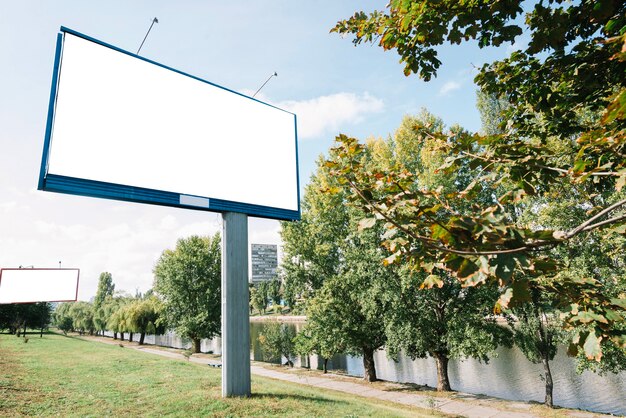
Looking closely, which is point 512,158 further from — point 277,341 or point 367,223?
point 277,341

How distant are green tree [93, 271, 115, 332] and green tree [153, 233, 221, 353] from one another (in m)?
31.3

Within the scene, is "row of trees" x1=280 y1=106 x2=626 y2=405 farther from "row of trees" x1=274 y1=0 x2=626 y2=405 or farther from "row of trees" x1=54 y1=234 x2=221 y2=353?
"row of trees" x1=54 y1=234 x2=221 y2=353

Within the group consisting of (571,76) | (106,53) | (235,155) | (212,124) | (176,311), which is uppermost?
(106,53)

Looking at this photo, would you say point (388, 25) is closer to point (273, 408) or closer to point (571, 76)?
point (571, 76)

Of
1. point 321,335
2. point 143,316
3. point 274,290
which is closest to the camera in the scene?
point 321,335

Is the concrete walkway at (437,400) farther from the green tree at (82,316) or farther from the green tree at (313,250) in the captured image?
the green tree at (82,316)

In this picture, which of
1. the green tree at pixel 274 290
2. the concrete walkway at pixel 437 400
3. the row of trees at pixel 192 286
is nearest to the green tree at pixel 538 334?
the concrete walkway at pixel 437 400

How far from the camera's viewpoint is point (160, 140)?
10234 mm

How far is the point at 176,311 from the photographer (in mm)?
34281

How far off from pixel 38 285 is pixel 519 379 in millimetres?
33660

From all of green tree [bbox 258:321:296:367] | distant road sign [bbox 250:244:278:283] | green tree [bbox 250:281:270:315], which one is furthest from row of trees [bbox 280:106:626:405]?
green tree [bbox 250:281:270:315]

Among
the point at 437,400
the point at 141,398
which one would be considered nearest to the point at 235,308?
the point at 141,398

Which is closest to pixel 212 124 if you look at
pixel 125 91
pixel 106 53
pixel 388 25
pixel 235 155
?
pixel 235 155

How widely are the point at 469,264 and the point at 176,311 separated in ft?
118
